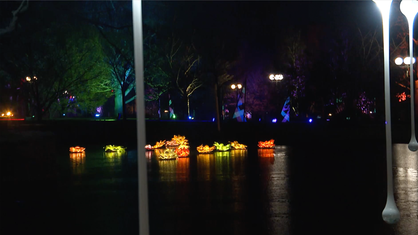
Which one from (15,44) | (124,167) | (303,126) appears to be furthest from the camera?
(303,126)

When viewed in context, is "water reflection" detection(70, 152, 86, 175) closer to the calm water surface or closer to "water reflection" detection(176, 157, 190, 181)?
the calm water surface

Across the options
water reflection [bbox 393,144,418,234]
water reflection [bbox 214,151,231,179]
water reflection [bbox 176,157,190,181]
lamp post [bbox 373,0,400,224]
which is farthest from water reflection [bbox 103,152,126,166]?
lamp post [bbox 373,0,400,224]

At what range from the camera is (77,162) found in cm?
1733

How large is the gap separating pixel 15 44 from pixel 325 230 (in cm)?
1819

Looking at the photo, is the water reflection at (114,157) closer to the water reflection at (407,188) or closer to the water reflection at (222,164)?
the water reflection at (222,164)

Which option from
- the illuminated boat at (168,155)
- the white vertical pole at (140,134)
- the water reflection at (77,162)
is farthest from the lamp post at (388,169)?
the illuminated boat at (168,155)

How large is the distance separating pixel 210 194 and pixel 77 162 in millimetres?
8428

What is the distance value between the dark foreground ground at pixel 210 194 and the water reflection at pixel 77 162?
14 centimetres

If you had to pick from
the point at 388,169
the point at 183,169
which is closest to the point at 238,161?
the point at 183,169

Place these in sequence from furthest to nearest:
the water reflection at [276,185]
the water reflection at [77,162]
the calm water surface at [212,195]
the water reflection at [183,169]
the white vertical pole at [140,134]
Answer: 1. the water reflection at [77,162]
2. the water reflection at [183,169]
3. the water reflection at [276,185]
4. the calm water surface at [212,195]
5. the white vertical pole at [140,134]

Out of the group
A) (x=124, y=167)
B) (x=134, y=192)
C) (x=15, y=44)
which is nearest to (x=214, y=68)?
(x=15, y=44)

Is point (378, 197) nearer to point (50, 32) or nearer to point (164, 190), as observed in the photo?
point (164, 190)

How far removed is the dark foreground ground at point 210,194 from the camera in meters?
7.85

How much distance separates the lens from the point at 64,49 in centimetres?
3344
